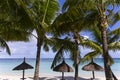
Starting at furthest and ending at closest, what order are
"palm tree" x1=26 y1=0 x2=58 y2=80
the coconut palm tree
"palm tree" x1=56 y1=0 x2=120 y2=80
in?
"palm tree" x1=26 y1=0 x2=58 y2=80
the coconut palm tree
"palm tree" x1=56 y1=0 x2=120 y2=80

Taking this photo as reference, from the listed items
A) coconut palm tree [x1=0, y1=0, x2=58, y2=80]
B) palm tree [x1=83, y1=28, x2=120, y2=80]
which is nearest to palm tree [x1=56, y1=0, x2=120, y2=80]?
coconut palm tree [x1=0, y1=0, x2=58, y2=80]

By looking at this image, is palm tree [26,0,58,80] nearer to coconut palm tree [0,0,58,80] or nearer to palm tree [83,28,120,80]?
coconut palm tree [0,0,58,80]

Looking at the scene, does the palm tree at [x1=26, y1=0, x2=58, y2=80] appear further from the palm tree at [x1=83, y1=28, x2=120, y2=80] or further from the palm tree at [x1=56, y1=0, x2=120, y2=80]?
the palm tree at [x1=83, y1=28, x2=120, y2=80]

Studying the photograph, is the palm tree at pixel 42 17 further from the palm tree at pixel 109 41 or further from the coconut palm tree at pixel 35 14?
the palm tree at pixel 109 41

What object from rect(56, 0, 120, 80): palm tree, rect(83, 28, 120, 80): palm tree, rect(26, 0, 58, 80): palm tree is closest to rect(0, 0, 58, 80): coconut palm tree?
rect(26, 0, 58, 80): palm tree

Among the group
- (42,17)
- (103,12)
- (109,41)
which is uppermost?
(42,17)

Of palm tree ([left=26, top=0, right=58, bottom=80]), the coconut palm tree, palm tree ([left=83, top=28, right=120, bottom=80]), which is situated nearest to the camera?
the coconut palm tree

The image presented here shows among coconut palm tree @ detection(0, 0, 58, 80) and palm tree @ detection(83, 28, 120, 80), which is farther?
palm tree @ detection(83, 28, 120, 80)

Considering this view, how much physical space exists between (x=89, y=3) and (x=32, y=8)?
325cm

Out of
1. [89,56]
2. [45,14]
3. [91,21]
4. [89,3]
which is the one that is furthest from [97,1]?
[89,56]

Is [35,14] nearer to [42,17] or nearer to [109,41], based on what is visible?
[42,17]

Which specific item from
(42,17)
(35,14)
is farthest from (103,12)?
(42,17)

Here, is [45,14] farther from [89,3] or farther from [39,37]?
[89,3]

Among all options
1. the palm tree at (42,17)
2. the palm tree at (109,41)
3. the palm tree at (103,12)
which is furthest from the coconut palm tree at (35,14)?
the palm tree at (109,41)
